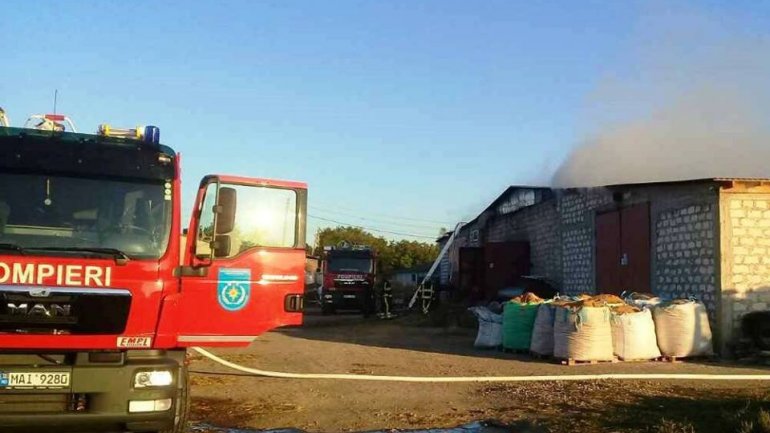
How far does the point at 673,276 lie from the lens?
55.4ft

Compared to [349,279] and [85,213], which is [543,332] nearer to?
[85,213]

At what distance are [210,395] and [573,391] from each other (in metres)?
5.20

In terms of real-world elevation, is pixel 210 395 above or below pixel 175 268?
below

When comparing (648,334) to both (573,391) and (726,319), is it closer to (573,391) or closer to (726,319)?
(726,319)

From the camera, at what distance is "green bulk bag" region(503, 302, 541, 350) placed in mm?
15500

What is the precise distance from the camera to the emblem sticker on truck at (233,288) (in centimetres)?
761

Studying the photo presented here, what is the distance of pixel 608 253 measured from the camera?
20438mm

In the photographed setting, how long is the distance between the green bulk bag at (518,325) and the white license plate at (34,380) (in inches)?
430

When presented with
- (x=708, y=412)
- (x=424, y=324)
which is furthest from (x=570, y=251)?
(x=708, y=412)

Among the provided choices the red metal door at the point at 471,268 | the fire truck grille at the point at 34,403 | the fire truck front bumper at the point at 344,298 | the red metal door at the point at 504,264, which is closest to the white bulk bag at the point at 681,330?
the fire truck grille at the point at 34,403

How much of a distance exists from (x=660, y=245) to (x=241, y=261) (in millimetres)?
12632

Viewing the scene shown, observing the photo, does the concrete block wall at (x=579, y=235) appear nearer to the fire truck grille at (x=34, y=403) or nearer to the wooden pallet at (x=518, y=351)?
the wooden pallet at (x=518, y=351)

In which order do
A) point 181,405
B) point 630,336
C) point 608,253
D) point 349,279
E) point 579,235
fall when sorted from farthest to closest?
point 349,279 < point 579,235 < point 608,253 < point 630,336 < point 181,405

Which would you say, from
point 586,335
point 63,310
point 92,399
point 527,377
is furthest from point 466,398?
point 63,310
